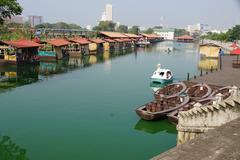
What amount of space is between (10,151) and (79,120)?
5674 mm

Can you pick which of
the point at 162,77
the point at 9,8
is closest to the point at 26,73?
the point at 9,8

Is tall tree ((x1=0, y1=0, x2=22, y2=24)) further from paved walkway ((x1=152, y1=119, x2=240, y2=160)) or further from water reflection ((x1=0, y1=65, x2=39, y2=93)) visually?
paved walkway ((x1=152, y1=119, x2=240, y2=160))

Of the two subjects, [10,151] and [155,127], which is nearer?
[10,151]

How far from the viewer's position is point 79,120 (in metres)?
20.7

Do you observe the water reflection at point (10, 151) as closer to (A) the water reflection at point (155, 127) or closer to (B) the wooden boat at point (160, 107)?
(A) the water reflection at point (155, 127)

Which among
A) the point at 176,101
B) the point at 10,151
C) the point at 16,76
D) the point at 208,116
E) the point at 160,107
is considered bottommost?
the point at 10,151

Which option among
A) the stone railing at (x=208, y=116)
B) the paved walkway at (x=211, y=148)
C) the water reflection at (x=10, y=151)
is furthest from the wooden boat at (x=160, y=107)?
the paved walkway at (x=211, y=148)

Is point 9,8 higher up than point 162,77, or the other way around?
point 9,8

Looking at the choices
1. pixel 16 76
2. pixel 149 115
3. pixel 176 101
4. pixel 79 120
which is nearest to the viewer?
pixel 149 115

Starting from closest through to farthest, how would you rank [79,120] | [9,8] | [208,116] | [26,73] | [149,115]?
[208,116]
[149,115]
[79,120]
[9,8]
[26,73]

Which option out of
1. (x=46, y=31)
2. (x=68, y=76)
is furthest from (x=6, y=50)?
(x=46, y=31)

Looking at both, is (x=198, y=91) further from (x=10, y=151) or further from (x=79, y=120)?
(x=10, y=151)

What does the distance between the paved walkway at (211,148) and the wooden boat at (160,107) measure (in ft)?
33.3

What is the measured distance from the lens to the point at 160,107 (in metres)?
20.7
